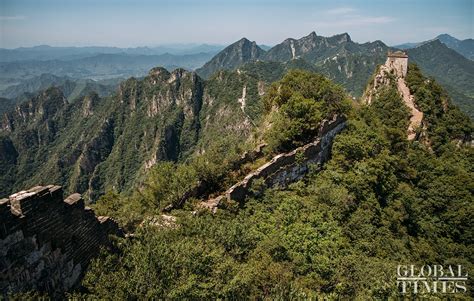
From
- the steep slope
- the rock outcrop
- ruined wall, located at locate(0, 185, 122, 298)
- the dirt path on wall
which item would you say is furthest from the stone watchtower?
the steep slope

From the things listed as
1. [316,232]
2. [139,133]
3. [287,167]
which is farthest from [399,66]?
[139,133]

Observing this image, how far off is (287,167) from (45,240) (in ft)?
47.6

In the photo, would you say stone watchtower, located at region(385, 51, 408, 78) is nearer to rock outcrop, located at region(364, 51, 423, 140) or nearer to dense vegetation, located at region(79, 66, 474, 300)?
rock outcrop, located at region(364, 51, 423, 140)

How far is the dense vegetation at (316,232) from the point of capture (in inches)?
370

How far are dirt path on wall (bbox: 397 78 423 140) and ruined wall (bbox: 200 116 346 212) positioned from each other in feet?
52.2

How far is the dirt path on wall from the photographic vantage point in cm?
3838

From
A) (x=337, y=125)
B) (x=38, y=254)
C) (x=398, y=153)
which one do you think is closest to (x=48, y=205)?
(x=38, y=254)

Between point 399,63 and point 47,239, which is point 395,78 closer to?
point 399,63

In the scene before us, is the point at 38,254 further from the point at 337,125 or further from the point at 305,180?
the point at 337,125

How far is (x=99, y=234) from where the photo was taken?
1184 centimetres

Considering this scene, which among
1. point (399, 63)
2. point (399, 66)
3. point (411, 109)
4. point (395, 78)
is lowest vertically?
point (411, 109)

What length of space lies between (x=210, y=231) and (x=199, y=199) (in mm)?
6028

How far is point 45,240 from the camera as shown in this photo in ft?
31.3

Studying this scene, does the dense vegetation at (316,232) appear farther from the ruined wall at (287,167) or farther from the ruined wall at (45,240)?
the ruined wall at (45,240)
